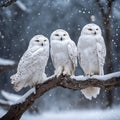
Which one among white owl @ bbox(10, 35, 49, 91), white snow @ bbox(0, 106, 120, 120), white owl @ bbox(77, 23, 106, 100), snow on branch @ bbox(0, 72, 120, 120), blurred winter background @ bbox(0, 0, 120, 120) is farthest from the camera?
blurred winter background @ bbox(0, 0, 120, 120)

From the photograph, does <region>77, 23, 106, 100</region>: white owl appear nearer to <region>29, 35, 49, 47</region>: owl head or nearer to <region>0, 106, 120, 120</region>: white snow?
<region>29, 35, 49, 47</region>: owl head

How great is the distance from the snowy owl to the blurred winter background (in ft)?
4.89

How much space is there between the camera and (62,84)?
1.84 meters

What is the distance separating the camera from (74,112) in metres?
3.57

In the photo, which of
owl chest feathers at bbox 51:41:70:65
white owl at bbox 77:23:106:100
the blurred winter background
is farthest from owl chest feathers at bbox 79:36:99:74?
the blurred winter background

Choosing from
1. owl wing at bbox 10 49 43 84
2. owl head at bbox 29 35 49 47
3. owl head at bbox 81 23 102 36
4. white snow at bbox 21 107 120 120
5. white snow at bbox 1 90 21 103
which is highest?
owl head at bbox 81 23 102 36

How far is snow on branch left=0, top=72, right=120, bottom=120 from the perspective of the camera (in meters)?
1.76

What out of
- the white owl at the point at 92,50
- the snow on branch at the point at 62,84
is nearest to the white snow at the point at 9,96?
the white owl at the point at 92,50

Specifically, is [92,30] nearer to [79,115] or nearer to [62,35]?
[62,35]

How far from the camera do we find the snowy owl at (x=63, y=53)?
6.58 feet

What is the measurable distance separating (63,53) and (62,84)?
0.77 ft

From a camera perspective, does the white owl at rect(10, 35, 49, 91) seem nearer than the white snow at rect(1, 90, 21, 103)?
Yes

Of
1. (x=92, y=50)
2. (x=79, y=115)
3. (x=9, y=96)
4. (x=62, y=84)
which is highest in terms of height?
(x=92, y=50)

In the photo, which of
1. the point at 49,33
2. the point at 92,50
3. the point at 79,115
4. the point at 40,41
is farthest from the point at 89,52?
the point at 49,33
